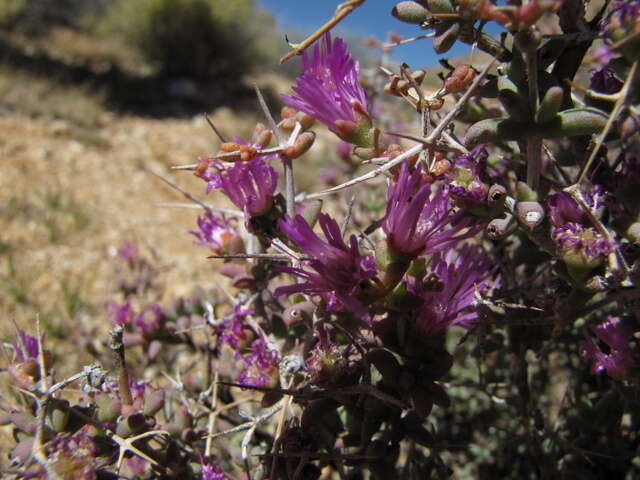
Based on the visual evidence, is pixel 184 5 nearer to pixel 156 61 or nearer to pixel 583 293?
pixel 156 61

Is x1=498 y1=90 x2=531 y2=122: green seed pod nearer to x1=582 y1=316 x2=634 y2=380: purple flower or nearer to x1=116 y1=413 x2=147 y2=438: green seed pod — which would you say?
x1=582 y1=316 x2=634 y2=380: purple flower

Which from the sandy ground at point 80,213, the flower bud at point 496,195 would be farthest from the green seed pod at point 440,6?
the sandy ground at point 80,213

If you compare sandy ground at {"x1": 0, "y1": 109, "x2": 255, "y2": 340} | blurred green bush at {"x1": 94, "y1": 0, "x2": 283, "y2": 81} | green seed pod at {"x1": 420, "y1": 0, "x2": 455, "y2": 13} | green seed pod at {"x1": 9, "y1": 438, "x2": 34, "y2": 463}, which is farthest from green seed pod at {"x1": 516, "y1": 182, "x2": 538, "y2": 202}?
blurred green bush at {"x1": 94, "y1": 0, "x2": 283, "y2": 81}

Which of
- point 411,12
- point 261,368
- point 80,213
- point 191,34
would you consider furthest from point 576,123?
point 191,34

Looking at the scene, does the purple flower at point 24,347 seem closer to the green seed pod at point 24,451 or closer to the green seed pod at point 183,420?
the green seed pod at point 24,451

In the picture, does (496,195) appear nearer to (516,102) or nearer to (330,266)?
(516,102)

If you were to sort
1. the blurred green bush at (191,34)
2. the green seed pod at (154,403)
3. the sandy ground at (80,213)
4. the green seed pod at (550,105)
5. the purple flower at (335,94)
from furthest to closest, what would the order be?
the blurred green bush at (191,34) → the sandy ground at (80,213) → the green seed pod at (154,403) → the purple flower at (335,94) → the green seed pod at (550,105)
